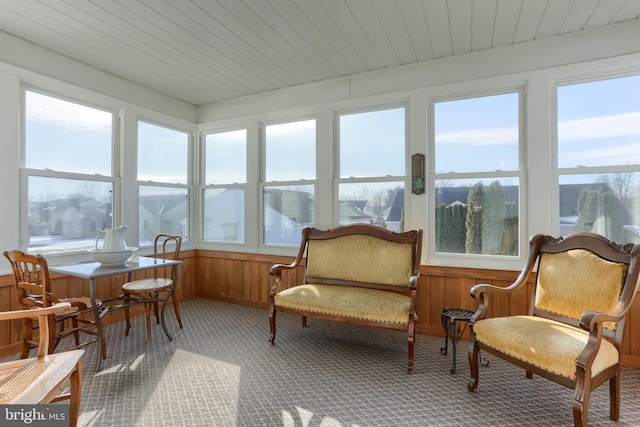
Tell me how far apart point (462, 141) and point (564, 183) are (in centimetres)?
93

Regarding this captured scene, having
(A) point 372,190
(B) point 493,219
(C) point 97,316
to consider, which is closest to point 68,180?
(C) point 97,316

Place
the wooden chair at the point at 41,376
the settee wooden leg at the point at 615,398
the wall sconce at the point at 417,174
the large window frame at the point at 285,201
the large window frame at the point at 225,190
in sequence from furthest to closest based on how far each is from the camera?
the large window frame at the point at 225,190, the large window frame at the point at 285,201, the wall sconce at the point at 417,174, the settee wooden leg at the point at 615,398, the wooden chair at the point at 41,376

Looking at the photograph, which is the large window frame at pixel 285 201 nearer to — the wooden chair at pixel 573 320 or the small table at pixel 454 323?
the small table at pixel 454 323

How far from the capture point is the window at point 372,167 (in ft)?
11.4

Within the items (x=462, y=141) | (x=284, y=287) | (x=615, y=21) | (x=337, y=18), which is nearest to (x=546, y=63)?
(x=615, y=21)

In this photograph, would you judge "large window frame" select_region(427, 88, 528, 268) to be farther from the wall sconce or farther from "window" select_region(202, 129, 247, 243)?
"window" select_region(202, 129, 247, 243)

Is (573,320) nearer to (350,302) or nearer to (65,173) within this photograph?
(350,302)

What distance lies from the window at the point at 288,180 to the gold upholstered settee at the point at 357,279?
51 cm

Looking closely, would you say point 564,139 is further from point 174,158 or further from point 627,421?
point 174,158

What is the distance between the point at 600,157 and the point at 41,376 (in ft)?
13.2

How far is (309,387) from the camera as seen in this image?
228cm

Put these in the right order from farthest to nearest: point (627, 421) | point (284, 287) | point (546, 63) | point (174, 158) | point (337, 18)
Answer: point (174, 158), point (284, 287), point (546, 63), point (337, 18), point (627, 421)

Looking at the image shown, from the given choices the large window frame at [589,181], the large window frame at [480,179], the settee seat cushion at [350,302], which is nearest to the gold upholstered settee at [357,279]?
the settee seat cushion at [350,302]

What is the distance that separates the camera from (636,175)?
264cm
